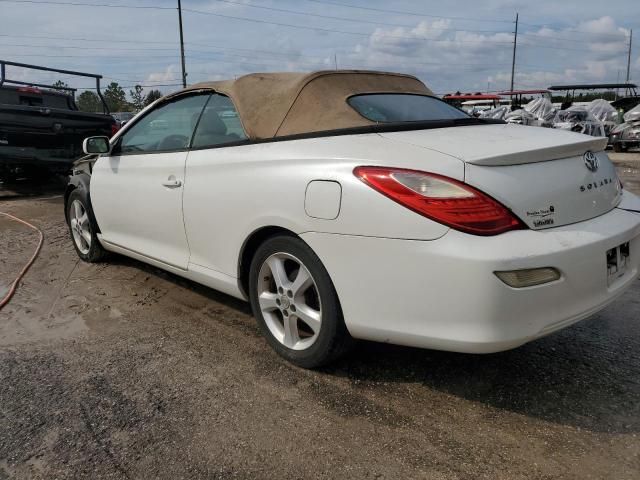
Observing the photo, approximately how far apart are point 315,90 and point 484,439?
2.01m

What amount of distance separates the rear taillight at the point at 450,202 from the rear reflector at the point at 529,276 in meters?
0.18

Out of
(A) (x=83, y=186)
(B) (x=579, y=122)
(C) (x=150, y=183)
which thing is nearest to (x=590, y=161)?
(C) (x=150, y=183)

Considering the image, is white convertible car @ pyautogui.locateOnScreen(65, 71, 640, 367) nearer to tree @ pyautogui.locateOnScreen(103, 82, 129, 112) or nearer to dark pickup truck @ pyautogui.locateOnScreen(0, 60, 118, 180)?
dark pickup truck @ pyautogui.locateOnScreen(0, 60, 118, 180)

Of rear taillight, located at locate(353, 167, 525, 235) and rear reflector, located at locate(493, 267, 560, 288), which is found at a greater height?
rear taillight, located at locate(353, 167, 525, 235)

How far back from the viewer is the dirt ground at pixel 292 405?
213 centimetres

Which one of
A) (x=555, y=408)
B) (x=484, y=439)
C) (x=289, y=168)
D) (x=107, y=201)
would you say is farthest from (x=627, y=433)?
(x=107, y=201)

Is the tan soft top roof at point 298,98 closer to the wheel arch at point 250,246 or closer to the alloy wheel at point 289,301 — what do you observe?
the wheel arch at point 250,246

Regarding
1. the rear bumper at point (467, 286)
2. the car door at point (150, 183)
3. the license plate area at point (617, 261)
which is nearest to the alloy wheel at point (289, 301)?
the rear bumper at point (467, 286)

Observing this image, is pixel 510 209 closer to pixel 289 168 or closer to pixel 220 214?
pixel 289 168

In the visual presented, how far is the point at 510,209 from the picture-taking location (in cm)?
220

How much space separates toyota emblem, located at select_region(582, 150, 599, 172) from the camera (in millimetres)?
2574

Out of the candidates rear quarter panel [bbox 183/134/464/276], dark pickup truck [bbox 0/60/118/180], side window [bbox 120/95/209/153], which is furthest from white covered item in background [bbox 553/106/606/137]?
rear quarter panel [bbox 183/134/464/276]

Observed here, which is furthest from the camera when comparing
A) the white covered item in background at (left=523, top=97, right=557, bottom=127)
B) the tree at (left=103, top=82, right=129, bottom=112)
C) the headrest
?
the tree at (left=103, top=82, right=129, bottom=112)

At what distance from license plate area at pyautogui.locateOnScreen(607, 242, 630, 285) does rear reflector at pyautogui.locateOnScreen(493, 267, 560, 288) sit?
0.41 meters
